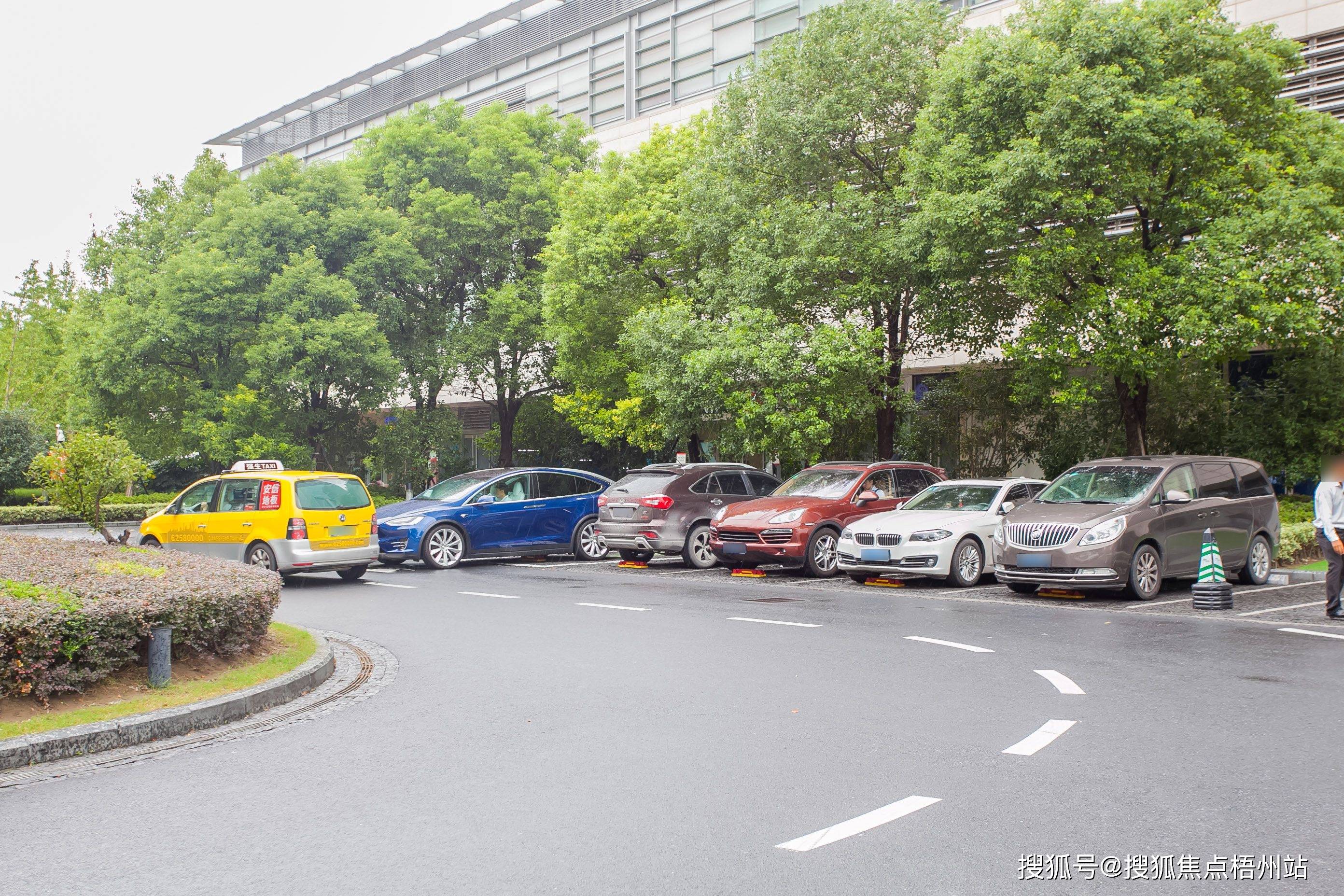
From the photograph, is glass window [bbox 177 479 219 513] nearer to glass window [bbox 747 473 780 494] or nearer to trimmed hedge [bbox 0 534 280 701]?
trimmed hedge [bbox 0 534 280 701]

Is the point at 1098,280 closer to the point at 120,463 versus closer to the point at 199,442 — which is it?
the point at 120,463

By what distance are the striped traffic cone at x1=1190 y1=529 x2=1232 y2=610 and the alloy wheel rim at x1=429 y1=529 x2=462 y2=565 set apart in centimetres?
1100

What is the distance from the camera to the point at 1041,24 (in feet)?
58.5

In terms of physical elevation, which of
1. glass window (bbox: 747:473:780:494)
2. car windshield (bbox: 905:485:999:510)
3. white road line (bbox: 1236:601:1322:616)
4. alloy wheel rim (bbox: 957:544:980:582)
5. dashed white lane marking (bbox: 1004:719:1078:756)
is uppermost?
glass window (bbox: 747:473:780:494)

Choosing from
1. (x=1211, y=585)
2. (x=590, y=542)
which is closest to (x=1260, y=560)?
(x=1211, y=585)

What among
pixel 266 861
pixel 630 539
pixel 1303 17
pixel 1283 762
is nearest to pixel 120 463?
pixel 630 539

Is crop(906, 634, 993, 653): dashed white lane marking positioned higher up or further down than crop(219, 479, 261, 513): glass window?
further down

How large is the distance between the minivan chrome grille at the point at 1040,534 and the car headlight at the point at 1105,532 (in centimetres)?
14

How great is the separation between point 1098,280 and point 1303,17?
36.8ft

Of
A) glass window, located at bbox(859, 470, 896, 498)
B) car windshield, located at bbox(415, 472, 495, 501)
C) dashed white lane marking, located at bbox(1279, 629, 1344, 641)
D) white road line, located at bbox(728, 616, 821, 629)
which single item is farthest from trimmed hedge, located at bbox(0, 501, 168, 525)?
dashed white lane marking, located at bbox(1279, 629, 1344, 641)

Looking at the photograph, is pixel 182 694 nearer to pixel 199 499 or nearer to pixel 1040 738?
pixel 1040 738

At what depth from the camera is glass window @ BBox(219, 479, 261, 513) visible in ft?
51.8

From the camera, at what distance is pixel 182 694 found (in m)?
7.28

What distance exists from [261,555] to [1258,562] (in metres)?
13.4
